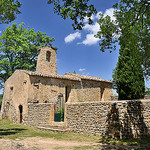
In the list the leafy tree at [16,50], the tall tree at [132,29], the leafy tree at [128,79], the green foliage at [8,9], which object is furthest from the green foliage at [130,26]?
the leafy tree at [16,50]

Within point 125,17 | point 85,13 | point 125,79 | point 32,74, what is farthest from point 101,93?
point 85,13

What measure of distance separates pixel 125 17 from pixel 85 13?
9.62ft

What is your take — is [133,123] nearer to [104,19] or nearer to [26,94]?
[104,19]

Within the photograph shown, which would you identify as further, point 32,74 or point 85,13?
point 32,74

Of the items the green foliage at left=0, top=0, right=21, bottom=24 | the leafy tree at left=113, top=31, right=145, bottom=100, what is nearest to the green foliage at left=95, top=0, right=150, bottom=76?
the green foliage at left=0, top=0, right=21, bottom=24

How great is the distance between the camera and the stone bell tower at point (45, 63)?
20.3 metres

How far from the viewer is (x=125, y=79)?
67.0 ft

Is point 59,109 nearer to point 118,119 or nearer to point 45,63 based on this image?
point 118,119

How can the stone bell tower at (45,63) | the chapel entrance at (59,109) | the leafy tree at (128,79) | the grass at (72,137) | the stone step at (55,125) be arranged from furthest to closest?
the stone bell tower at (45,63), the leafy tree at (128,79), the chapel entrance at (59,109), the stone step at (55,125), the grass at (72,137)

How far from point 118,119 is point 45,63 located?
14.1 m

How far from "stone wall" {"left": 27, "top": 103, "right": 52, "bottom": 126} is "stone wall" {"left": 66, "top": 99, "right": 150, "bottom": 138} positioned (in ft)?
12.4

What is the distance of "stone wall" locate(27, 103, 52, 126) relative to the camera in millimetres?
12766

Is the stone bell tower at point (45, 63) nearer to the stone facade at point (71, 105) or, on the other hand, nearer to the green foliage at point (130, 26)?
the stone facade at point (71, 105)

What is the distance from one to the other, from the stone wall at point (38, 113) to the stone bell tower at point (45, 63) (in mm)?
6612
